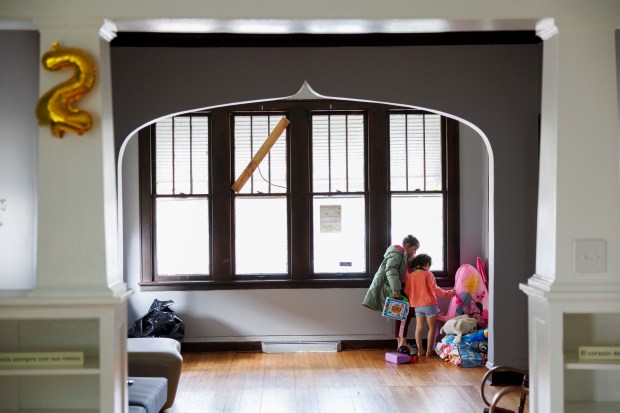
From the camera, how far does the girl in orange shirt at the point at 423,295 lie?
8.58 metres

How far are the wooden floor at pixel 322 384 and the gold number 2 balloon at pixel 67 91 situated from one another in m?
3.16

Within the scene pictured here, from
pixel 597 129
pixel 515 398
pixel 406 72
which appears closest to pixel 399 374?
pixel 515 398

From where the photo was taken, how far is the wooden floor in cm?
655

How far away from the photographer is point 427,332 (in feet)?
30.0

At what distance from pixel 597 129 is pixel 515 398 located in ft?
10.5

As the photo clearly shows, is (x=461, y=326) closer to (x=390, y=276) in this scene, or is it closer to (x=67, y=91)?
(x=390, y=276)

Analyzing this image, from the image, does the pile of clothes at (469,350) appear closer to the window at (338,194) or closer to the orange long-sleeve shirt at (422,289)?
the orange long-sleeve shirt at (422,289)

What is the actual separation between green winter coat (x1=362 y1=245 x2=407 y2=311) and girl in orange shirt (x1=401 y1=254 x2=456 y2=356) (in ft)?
0.48

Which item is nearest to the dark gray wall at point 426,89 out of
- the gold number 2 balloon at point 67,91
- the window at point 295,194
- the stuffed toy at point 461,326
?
the stuffed toy at point 461,326

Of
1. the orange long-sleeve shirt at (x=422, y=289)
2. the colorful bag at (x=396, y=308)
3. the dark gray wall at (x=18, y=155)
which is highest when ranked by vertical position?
the dark gray wall at (x=18, y=155)

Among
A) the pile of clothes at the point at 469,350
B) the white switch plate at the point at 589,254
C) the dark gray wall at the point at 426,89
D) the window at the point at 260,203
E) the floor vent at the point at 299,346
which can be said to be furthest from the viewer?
the window at the point at 260,203

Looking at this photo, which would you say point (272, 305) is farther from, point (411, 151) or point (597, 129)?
point (597, 129)

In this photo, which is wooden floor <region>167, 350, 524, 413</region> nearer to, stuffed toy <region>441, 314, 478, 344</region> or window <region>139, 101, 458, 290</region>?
stuffed toy <region>441, 314, 478, 344</region>

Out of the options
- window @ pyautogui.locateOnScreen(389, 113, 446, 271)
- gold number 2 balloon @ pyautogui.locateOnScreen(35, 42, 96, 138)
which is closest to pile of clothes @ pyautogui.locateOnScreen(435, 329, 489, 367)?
window @ pyautogui.locateOnScreen(389, 113, 446, 271)
